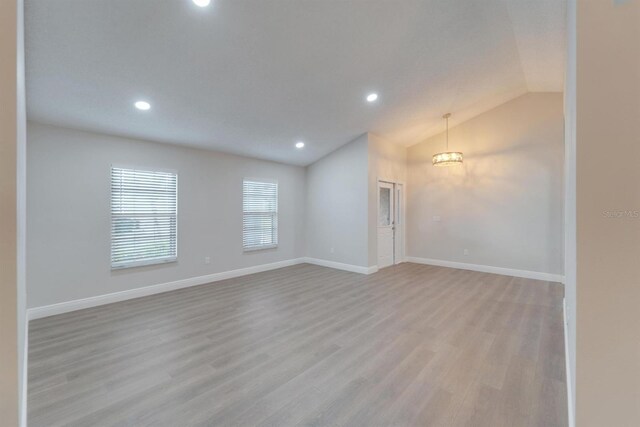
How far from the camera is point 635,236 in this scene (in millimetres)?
1198

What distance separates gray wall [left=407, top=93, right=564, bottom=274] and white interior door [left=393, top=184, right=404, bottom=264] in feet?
1.22

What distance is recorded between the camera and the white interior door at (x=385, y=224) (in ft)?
19.6

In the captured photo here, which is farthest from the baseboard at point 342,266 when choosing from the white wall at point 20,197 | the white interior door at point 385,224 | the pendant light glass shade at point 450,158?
the white wall at point 20,197

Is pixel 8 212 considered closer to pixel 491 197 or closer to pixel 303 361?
pixel 303 361

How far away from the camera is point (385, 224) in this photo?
243 inches

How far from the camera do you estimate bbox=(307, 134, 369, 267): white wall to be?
5473mm

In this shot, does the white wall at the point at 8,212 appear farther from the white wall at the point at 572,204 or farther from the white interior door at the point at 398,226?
the white interior door at the point at 398,226

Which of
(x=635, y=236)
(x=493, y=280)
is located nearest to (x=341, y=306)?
(x=635, y=236)

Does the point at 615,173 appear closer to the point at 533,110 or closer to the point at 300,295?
the point at 300,295

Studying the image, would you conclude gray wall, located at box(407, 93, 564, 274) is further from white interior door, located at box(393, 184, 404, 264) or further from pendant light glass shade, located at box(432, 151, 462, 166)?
pendant light glass shade, located at box(432, 151, 462, 166)

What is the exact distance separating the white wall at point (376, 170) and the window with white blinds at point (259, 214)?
2190mm

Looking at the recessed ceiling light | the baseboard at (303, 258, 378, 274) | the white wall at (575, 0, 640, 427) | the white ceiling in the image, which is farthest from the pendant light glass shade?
the recessed ceiling light

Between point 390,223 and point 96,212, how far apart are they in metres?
5.47

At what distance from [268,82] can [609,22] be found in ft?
9.70
